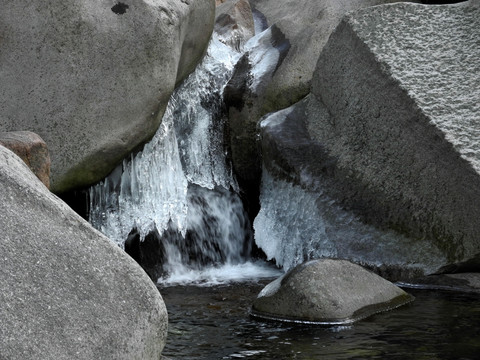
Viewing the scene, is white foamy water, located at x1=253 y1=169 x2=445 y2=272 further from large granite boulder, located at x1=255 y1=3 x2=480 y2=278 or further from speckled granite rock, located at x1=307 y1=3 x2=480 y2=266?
speckled granite rock, located at x1=307 y1=3 x2=480 y2=266

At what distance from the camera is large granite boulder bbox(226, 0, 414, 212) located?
8570 millimetres

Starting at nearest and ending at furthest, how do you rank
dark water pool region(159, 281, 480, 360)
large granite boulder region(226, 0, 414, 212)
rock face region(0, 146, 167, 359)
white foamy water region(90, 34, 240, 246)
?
rock face region(0, 146, 167, 359) → dark water pool region(159, 281, 480, 360) → white foamy water region(90, 34, 240, 246) → large granite boulder region(226, 0, 414, 212)

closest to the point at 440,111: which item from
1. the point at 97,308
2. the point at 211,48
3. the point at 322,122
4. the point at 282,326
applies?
the point at 322,122

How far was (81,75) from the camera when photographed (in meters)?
6.95

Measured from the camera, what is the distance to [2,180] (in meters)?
3.17

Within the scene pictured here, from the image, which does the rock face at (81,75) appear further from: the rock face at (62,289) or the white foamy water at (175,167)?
the rock face at (62,289)

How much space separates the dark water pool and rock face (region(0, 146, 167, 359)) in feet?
4.33

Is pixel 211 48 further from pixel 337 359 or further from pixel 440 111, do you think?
pixel 337 359

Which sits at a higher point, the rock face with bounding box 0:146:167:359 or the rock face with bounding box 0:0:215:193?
the rock face with bounding box 0:0:215:193

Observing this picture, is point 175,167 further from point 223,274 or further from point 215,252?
point 223,274

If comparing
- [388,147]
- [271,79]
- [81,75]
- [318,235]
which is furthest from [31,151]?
[271,79]

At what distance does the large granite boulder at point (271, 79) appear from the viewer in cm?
857

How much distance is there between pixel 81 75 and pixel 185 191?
1.72 meters

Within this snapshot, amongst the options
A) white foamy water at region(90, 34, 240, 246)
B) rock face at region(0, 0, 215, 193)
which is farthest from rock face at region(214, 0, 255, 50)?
rock face at region(0, 0, 215, 193)
